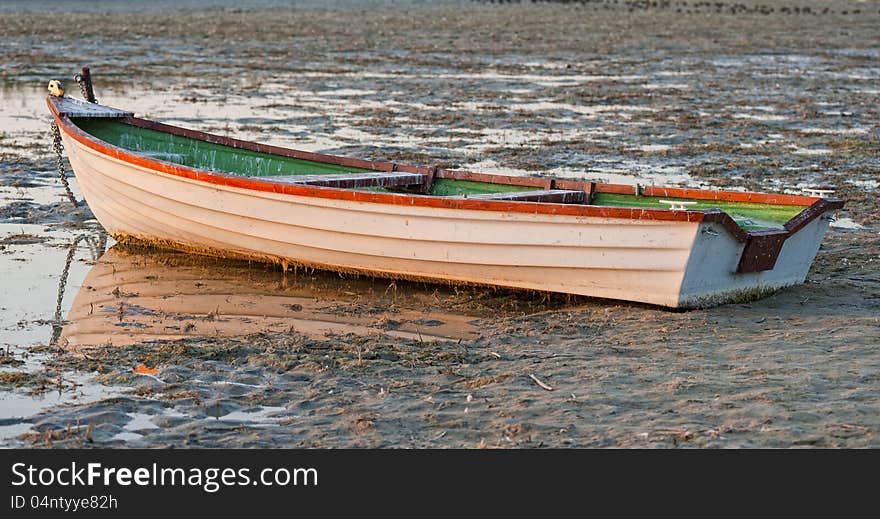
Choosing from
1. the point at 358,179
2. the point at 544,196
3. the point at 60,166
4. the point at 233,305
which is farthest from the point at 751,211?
the point at 60,166

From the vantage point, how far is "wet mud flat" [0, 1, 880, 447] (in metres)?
6.18

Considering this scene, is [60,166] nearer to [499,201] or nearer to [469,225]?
[469,225]

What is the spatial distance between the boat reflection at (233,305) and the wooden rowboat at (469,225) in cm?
16

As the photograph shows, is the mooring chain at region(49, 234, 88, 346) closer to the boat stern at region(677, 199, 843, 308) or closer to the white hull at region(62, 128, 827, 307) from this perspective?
the white hull at region(62, 128, 827, 307)

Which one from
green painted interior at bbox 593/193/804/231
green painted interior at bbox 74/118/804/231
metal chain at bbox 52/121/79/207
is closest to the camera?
green painted interior at bbox 593/193/804/231

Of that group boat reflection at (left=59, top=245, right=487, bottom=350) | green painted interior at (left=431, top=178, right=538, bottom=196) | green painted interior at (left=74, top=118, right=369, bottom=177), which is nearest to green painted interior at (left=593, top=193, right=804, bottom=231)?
green painted interior at (left=431, top=178, right=538, bottom=196)

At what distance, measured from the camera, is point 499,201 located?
848 cm

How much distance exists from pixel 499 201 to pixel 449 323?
89 centimetres

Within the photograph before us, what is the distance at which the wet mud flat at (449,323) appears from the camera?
6176mm

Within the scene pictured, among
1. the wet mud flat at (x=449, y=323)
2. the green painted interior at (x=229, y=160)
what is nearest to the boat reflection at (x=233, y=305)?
the wet mud flat at (x=449, y=323)

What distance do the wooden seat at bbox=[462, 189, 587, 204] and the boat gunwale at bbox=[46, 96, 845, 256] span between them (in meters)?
0.12

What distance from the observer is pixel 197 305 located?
29.2 ft

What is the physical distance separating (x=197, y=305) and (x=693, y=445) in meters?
4.26

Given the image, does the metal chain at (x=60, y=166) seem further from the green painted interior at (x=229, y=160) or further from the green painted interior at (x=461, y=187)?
the green painted interior at (x=461, y=187)
